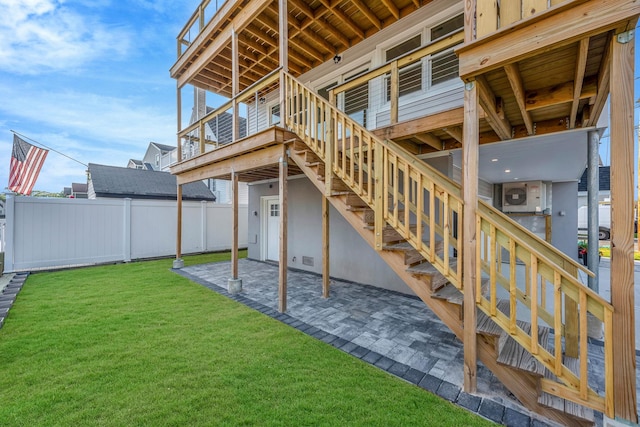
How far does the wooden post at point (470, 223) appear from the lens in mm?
2229

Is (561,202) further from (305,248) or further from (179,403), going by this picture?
(179,403)

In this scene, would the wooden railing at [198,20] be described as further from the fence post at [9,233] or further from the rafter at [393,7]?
the fence post at [9,233]

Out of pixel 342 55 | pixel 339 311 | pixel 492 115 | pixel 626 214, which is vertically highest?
pixel 342 55

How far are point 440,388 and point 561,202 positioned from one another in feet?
26.5

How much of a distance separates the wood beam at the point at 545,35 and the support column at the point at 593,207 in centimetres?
237

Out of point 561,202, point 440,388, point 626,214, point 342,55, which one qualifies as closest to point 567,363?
→ point 440,388

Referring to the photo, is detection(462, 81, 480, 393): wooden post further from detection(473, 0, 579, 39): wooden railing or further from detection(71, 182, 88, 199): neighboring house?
detection(71, 182, 88, 199): neighboring house

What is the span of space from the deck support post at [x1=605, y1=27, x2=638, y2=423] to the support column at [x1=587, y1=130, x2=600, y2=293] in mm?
1931

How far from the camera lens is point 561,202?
24.6ft

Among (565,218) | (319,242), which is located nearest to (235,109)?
(319,242)

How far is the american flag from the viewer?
283 inches

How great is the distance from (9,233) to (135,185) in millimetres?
7349

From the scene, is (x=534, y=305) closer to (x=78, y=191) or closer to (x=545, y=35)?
(x=545, y=35)

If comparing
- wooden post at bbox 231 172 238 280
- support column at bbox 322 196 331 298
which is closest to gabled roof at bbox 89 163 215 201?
wooden post at bbox 231 172 238 280
